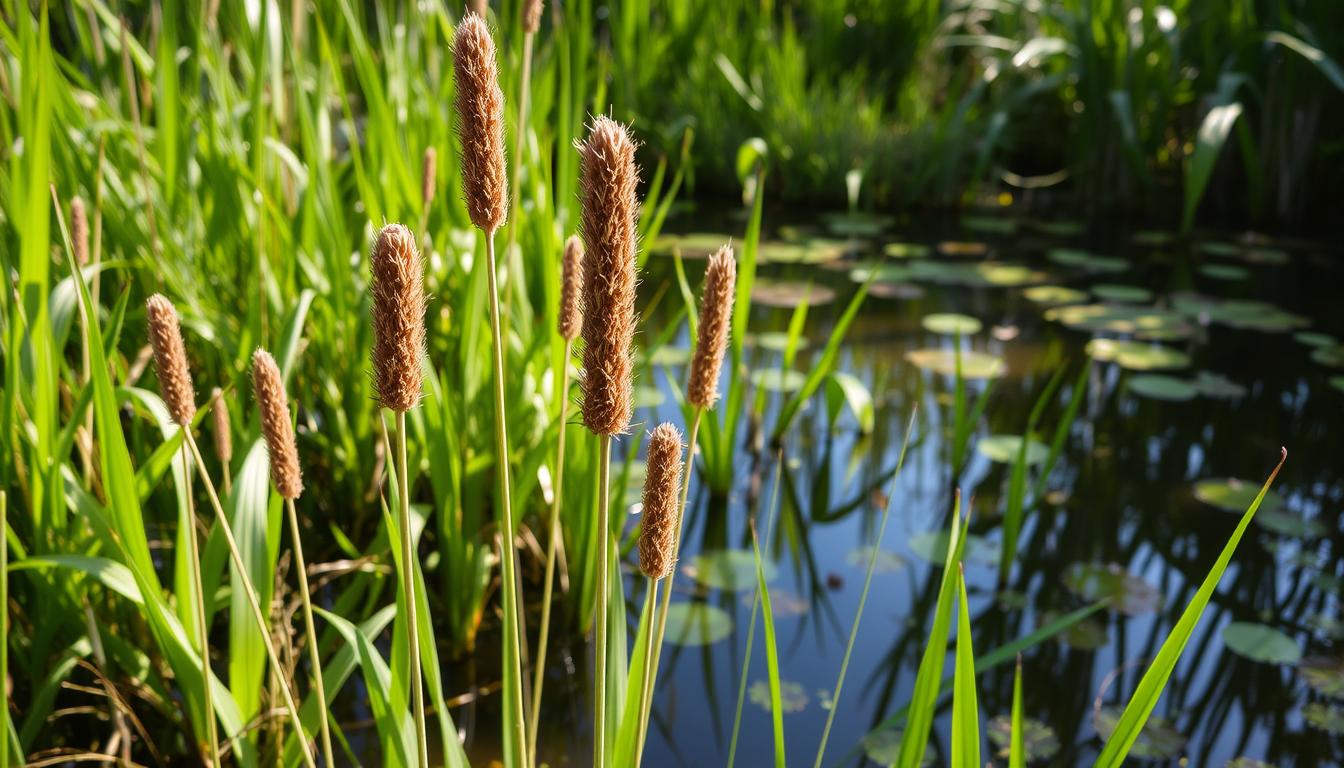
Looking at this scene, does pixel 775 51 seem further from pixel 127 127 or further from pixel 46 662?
pixel 46 662

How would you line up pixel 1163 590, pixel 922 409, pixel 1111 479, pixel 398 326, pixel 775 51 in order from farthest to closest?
pixel 775 51, pixel 922 409, pixel 1111 479, pixel 1163 590, pixel 398 326

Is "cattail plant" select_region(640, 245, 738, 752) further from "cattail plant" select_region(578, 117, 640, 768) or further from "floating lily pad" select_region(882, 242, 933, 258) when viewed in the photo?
"floating lily pad" select_region(882, 242, 933, 258)

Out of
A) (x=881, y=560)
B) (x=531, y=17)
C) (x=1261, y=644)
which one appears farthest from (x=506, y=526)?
(x=1261, y=644)

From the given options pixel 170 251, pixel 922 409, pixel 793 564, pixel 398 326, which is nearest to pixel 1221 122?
pixel 922 409

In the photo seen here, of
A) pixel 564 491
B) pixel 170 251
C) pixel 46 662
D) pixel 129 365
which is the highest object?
pixel 170 251

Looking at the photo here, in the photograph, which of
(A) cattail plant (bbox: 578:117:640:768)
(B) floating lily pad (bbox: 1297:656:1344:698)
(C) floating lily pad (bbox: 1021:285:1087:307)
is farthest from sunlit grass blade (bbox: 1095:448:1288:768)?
(C) floating lily pad (bbox: 1021:285:1087:307)

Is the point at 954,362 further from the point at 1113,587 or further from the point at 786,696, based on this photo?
the point at 786,696
